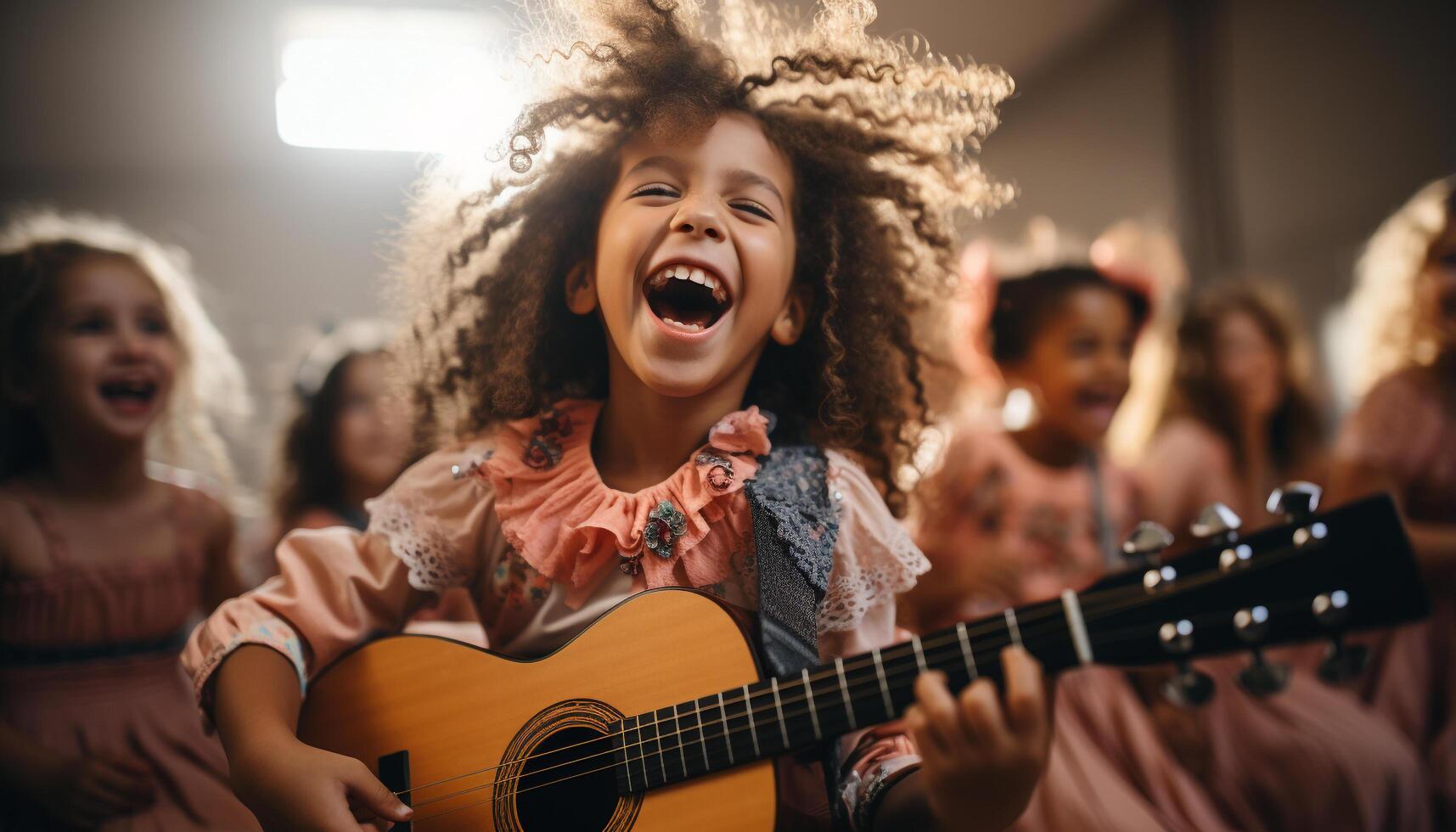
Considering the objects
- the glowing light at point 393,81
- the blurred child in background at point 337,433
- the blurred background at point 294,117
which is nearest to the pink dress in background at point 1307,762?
the blurred background at point 294,117

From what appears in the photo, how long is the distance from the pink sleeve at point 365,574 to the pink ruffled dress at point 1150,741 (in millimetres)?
672

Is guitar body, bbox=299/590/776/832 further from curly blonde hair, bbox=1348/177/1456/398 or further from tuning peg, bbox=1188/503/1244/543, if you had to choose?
curly blonde hair, bbox=1348/177/1456/398

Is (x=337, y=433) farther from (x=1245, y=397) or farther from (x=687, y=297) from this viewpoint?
(x=1245, y=397)

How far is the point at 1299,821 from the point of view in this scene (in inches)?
57.8

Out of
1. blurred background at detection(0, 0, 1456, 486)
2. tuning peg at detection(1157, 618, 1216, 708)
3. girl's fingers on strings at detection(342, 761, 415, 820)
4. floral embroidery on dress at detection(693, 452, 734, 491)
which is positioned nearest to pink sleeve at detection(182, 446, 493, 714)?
girl's fingers on strings at detection(342, 761, 415, 820)

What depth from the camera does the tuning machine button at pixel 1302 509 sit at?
695 mm

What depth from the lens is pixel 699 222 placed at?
91 centimetres

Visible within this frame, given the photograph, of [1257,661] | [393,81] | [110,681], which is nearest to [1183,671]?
[1257,661]

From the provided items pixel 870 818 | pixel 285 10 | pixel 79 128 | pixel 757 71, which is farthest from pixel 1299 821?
pixel 79 128

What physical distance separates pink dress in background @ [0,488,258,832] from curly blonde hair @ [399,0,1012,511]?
56 centimetres

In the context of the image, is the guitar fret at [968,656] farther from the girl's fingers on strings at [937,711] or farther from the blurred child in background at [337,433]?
the blurred child in background at [337,433]

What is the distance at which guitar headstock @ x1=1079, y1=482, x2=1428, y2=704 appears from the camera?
0.68 meters

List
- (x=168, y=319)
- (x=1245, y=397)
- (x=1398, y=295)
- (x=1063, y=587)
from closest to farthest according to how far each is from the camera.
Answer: (x=168, y=319) → (x=1063, y=587) → (x=1398, y=295) → (x=1245, y=397)

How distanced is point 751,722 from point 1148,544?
1.18 feet
